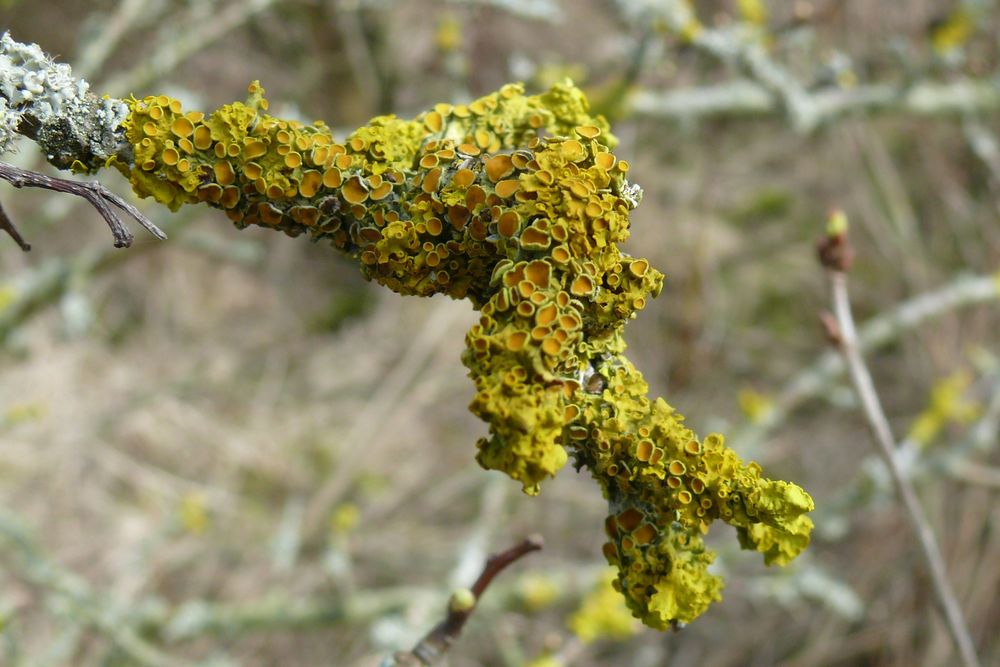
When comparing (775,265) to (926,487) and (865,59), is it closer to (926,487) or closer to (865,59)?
(865,59)

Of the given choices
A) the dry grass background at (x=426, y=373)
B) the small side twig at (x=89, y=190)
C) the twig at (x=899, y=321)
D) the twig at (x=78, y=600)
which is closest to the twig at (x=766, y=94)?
the dry grass background at (x=426, y=373)

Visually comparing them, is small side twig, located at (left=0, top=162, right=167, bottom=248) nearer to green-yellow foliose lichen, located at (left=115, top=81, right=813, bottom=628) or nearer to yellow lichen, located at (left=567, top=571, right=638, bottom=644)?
green-yellow foliose lichen, located at (left=115, top=81, right=813, bottom=628)

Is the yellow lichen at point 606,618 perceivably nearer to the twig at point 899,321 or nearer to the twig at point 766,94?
the twig at point 899,321

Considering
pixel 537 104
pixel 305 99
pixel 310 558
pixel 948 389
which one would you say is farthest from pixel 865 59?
pixel 537 104

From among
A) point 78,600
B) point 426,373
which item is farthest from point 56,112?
point 426,373

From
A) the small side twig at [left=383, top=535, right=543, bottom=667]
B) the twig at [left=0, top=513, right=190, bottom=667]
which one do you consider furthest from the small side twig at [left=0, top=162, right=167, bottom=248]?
the twig at [left=0, top=513, right=190, bottom=667]

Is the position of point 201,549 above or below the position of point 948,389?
below
